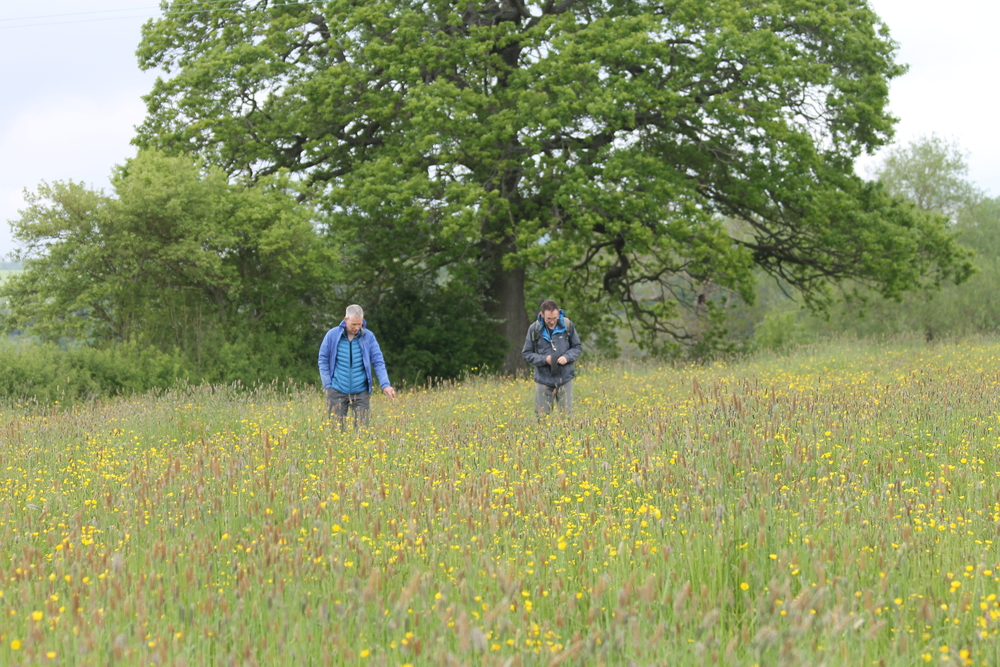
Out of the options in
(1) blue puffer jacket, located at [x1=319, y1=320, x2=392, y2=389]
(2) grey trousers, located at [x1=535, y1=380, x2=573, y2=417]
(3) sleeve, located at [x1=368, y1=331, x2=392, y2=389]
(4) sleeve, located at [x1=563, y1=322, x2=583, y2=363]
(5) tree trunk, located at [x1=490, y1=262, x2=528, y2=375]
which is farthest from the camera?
(5) tree trunk, located at [x1=490, y1=262, x2=528, y2=375]

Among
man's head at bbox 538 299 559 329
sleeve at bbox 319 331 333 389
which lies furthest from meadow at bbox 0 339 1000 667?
man's head at bbox 538 299 559 329

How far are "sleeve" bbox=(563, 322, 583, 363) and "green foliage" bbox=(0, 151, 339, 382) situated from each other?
1089 centimetres

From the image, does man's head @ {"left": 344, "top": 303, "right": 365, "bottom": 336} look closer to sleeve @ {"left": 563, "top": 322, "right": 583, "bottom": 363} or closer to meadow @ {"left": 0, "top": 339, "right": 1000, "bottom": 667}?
meadow @ {"left": 0, "top": 339, "right": 1000, "bottom": 667}

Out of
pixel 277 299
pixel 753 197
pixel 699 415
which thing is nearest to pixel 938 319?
pixel 753 197

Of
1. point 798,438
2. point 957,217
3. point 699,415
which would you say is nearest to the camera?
point 798,438

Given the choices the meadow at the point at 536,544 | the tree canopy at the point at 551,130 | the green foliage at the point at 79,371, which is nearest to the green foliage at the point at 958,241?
the tree canopy at the point at 551,130

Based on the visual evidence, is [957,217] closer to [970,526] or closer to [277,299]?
[277,299]

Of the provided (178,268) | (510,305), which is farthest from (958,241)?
(178,268)

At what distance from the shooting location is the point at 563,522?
4367mm

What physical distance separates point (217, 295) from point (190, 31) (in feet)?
27.2

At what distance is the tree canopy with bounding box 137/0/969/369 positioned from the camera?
1959 centimetres

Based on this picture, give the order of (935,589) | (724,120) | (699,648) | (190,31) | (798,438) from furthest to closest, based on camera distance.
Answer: (190,31) < (724,120) < (798,438) < (935,589) < (699,648)

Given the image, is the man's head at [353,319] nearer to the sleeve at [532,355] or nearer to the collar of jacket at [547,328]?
the sleeve at [532,355]

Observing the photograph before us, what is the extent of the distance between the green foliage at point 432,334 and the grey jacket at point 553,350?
39.6 feet
